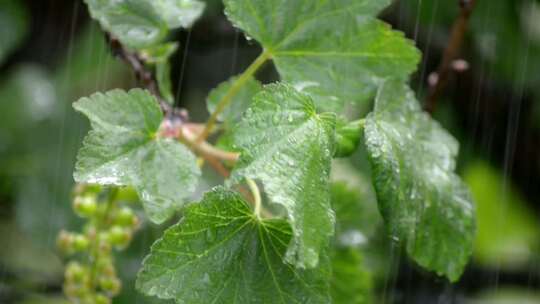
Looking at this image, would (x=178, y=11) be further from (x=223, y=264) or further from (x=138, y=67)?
(x=223, y=264)

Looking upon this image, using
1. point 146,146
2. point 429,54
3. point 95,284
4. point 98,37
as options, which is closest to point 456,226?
point 146,146

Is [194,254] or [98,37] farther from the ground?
[194,254]

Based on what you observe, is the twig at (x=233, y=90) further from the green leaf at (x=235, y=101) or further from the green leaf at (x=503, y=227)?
the green leaf at (x=503, y=227)

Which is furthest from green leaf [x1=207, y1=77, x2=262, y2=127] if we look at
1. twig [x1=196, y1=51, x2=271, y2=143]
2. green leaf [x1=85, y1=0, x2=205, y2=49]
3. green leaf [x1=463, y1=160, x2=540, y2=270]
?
green leaf [x1=463, y1=160, x2=540, y2=270]

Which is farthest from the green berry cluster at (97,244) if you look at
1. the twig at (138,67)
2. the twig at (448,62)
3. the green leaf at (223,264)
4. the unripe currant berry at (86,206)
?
the twig at (448,62)

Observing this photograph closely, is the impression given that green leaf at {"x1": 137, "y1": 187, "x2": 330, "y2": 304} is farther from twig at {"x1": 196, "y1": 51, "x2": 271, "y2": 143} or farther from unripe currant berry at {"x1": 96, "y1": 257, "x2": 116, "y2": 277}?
unripe currant berry at {"x1": 96, "y1": 257, "x2": 116, "y2": 277}

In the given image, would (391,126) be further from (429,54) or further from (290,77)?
(429,54)

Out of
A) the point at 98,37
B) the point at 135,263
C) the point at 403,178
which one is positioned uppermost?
the point at 403,178
